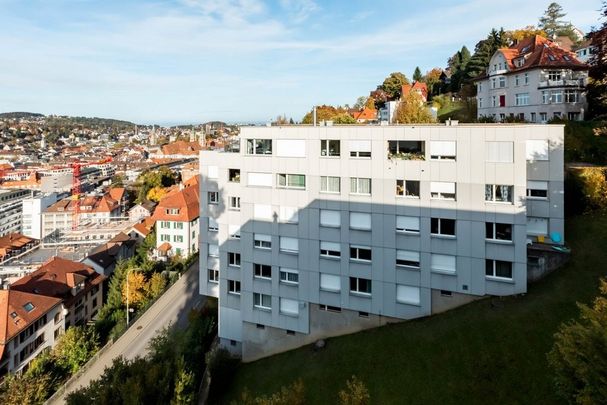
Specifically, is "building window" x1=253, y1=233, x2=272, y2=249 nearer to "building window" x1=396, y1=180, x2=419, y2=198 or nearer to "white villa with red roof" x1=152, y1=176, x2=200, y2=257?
"building window" x1=396, y1=180, x2=419, y2=198

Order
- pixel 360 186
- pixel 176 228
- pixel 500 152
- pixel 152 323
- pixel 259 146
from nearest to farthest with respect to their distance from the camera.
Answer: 1. pixel 500 152
2. pixel 360 186
3. pixel 259 146
4. pixel 152 323
5. pixel 176 228

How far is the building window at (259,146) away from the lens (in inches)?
1133

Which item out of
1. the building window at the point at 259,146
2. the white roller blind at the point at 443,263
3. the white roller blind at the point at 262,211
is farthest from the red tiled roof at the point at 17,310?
the white roller blind at the point at 443,263

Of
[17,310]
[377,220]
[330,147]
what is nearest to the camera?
Answer: [377,220]

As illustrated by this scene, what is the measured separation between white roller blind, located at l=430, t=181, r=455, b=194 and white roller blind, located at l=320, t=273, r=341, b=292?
8045 millimetres

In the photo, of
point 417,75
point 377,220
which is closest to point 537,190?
point 377,220

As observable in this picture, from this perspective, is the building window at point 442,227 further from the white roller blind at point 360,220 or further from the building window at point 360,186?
the building window at point 360,186

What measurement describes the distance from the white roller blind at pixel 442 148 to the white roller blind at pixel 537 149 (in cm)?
486

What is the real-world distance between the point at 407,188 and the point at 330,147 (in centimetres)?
541

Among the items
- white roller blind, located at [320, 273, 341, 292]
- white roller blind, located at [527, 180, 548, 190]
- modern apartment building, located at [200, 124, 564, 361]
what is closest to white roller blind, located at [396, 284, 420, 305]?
modern apartment building, located at [200, 124, 564, 361]

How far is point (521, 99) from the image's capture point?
167 ft

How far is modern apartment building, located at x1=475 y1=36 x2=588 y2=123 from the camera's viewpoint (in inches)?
1832

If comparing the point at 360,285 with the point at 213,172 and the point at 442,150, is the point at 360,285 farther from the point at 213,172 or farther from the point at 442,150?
the point at 213,172

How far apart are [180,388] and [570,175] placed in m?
26.6
